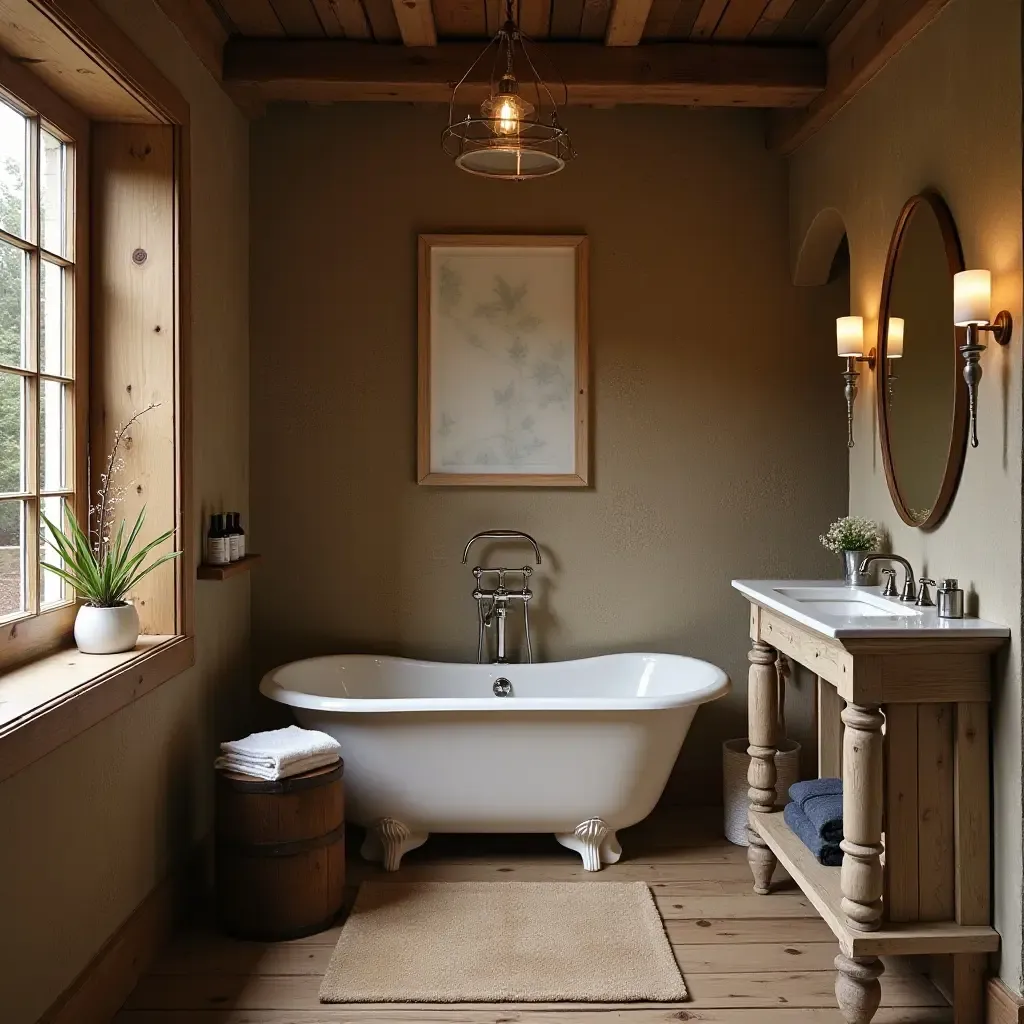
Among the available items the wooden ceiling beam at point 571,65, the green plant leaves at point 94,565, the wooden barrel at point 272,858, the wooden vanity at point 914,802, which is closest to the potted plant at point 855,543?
→ the wooden vanity at point 914,802

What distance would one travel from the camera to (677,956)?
2.96 m

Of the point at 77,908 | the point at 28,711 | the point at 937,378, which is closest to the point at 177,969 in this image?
the point at 77,908

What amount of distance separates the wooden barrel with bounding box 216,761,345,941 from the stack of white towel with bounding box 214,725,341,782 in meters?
0.03

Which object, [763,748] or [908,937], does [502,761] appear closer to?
[763,748]

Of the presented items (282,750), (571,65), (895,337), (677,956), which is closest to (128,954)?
(282,750)

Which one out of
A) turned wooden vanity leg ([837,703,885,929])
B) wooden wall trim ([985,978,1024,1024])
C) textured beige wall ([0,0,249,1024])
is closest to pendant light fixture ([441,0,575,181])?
textured beige wall ([0,0,249,1024])

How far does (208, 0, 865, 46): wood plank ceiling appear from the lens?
338 centimetres

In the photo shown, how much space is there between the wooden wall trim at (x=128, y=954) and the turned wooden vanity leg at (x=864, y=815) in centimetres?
180

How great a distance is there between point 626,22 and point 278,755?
2521 millimetres

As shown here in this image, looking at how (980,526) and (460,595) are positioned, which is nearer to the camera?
(980,526)

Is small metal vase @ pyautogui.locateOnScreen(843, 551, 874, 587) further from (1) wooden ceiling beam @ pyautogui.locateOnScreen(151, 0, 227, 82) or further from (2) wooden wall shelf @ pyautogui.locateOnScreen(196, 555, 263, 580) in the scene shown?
(1) wooden ceiling beam @ pyautogui.locateOnScreen(151, 0, 227, 82)

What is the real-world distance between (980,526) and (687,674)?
149 centimetres

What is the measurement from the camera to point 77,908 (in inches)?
98.0

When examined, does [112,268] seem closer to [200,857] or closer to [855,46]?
[200,857]
